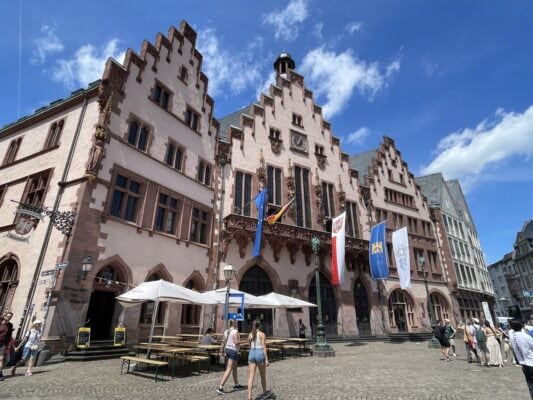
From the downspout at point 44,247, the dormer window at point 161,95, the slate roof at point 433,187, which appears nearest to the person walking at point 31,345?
the downspout at point 44,247

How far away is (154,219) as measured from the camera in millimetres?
A: 18078

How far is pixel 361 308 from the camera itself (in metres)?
28.0

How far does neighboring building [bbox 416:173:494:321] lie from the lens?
38.2 metres

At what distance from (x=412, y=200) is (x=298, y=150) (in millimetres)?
17899

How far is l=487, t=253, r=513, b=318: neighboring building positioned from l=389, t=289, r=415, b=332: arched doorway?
63.6 metres

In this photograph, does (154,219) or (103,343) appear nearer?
(103,343)

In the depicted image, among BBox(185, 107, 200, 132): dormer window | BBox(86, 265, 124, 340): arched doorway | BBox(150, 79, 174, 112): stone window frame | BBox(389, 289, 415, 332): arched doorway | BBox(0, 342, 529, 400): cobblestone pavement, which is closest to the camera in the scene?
BBox(0, 342, 529, 400): cobblestone pavement

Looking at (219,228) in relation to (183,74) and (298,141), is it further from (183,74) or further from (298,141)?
(298,141)

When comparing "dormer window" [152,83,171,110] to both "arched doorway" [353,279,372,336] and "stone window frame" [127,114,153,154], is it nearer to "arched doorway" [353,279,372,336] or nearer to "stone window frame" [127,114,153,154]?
"stone window frame" [127,114,153,154]

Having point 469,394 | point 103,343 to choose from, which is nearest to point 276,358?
point 103,343

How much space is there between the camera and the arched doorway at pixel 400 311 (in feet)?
99.2

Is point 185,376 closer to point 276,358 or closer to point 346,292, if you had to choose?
point 276,358

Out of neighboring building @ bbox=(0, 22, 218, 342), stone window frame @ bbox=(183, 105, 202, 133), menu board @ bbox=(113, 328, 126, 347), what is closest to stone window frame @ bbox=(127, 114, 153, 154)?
neighboring building @ bbox=(0, 22, 218, 342)

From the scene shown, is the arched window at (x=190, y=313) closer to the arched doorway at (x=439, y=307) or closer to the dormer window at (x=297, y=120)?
the dormer window at (x=297, y=120)
